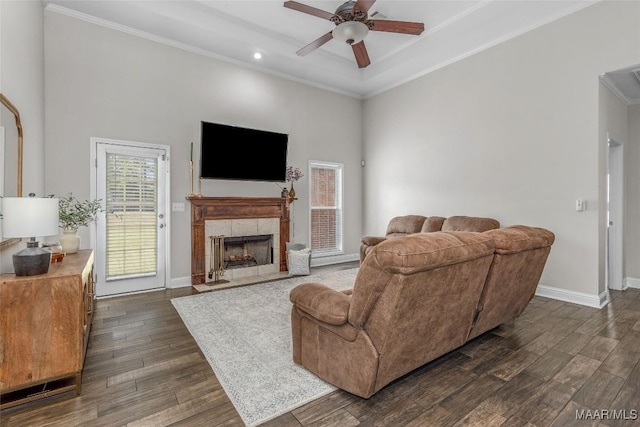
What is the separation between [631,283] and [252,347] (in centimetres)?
554

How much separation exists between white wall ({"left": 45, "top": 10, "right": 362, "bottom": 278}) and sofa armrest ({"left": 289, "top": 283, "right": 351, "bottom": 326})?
3.26 meters

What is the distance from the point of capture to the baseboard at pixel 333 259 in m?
6.25

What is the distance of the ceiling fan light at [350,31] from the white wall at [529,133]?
240 centimetres

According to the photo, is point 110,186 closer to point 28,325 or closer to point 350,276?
point 28,325

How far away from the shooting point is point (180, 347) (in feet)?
8.86

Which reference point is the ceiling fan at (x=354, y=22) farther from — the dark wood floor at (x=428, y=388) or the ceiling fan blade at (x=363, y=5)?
the dark wood floor at (x=428, y=388)

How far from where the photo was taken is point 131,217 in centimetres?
434

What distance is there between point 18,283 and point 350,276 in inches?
166

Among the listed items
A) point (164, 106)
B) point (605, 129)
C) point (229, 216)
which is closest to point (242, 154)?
point (229, 216)

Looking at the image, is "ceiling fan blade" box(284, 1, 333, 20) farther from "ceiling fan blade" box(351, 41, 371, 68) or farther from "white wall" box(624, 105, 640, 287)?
"white wall" box(624, 105, 640, 287)

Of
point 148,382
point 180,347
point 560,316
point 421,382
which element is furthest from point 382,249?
point 560,316

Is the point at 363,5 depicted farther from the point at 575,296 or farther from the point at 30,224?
the point at 575,296

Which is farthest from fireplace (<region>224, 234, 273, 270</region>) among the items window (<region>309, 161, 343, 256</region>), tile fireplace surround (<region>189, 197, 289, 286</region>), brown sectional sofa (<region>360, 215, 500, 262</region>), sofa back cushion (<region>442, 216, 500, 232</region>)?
sofa back cushion (<region>442, 216, 500, 232</region>)

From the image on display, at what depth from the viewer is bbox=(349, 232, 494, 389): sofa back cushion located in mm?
1640
